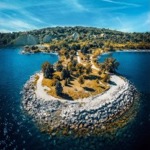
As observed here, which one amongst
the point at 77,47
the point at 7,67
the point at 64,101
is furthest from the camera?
the point at 77,47

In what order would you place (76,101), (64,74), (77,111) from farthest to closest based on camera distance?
(64,74) → (76,101) → (77,111)

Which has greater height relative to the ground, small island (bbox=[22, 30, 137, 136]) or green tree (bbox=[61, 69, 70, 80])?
green tree (bbox=[61, 69, 70, 80])

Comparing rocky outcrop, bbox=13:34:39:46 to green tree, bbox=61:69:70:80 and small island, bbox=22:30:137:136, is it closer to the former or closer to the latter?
small island, bbox=22:30:137:136

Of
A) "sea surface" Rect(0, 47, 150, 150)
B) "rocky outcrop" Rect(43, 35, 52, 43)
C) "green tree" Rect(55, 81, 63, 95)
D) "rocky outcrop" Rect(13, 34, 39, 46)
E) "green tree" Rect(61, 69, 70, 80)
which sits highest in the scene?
"rocky outcrop" Rect(43, 35, 52, 43)

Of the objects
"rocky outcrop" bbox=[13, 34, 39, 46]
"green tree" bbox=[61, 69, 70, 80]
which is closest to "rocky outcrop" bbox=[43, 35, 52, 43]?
"rocky outcrop" bbox=[13, 34, 39, 46]

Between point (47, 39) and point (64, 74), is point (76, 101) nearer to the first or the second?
point (64, 74)

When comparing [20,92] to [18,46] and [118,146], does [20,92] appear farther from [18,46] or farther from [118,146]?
[18,46]

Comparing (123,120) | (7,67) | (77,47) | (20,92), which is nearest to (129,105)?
(123,120)

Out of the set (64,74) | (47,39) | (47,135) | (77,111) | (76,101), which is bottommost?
(47,135)

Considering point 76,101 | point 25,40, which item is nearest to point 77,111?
point 76,101
